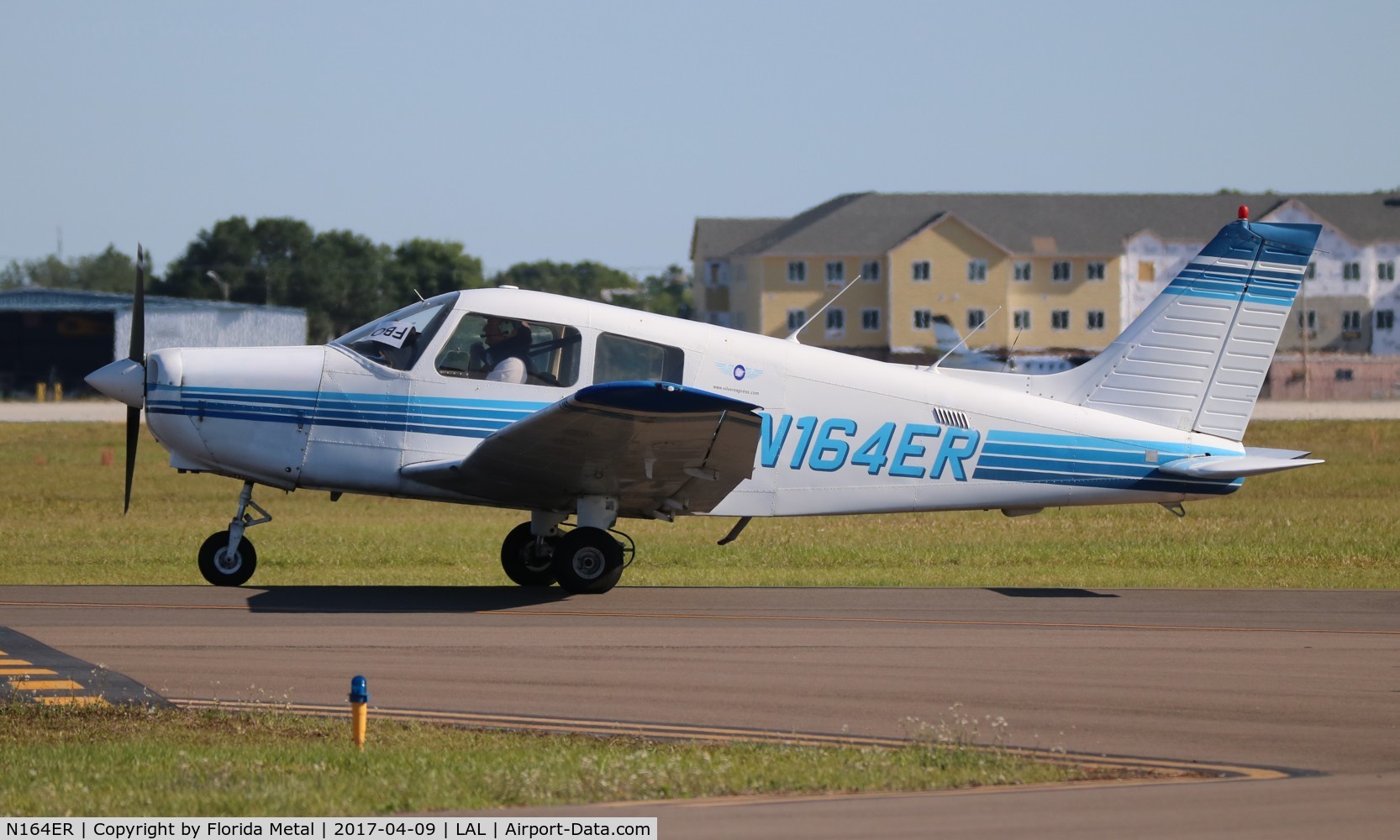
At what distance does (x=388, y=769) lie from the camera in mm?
6875

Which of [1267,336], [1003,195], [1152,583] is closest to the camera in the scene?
[1267,336]

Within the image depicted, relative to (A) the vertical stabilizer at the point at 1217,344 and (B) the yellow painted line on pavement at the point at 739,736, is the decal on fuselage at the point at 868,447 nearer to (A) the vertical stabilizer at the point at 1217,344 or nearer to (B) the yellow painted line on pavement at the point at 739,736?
(A) the vertical stabilizer at the point at 1217,344

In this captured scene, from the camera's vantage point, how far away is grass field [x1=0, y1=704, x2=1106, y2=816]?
6375mm

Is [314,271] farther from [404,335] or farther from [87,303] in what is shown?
[404,335]

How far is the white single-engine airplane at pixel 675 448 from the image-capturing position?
12469 mm

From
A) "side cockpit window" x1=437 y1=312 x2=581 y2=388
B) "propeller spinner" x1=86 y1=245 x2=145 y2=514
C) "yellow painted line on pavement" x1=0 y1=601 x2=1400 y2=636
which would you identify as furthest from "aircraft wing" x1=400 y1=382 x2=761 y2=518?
"propeller spinner" x1=86 y1=245 x2=145 y2=514

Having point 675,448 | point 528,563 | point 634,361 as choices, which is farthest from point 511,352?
point 528,563

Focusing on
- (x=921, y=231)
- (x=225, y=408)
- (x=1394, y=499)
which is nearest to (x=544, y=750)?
(x=225, y=408)

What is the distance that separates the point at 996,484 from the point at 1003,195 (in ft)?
247

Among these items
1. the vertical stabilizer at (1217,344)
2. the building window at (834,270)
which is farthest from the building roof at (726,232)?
the vertical stabilizer at (1217,344)

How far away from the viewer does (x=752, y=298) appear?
82438 millimetres

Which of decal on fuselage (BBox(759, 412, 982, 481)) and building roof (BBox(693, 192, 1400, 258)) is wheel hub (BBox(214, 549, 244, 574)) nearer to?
decal on fuselage (BBox(759, 412, 982, 481))

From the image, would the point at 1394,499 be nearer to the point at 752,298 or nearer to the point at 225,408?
the point at 225,408

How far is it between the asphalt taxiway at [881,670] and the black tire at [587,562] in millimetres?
169
